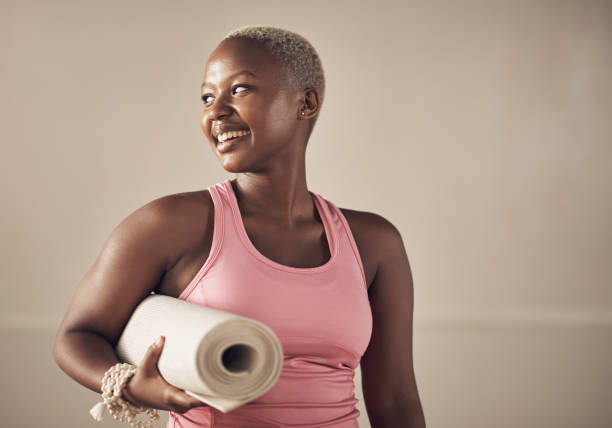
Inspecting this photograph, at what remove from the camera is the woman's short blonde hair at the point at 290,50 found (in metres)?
0.89

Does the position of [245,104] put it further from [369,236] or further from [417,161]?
[417,161]

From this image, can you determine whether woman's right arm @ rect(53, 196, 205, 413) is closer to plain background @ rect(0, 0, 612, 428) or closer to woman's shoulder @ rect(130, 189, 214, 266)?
woman's shoulder @ rect(130, 189, 214, 266)

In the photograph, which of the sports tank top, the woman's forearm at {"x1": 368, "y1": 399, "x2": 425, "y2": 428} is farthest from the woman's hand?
the woman's forearm at {"x1": 368, "y1": 399, "x2": 425, "y2": 428}

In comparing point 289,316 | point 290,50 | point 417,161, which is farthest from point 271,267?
point 417,161

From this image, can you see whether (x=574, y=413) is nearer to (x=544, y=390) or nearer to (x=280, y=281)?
(x=544, y=390)

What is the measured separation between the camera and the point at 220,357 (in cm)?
60

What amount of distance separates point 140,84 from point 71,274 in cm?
69

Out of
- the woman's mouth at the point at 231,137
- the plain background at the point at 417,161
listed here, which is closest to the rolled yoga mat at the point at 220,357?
the woman's mouth at the point at 231,137

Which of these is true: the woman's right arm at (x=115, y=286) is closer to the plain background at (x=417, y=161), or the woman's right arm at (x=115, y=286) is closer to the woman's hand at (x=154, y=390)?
the woman's hand at (x=154, y=390)

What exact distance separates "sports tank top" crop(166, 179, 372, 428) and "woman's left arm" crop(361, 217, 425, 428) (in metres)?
0.09

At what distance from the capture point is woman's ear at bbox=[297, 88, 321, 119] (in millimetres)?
931

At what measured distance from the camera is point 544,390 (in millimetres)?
2141

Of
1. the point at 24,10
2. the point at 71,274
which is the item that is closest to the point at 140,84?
the point at 24,10

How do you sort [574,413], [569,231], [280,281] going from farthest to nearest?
[569,231] < [574,413] < [280,281]
